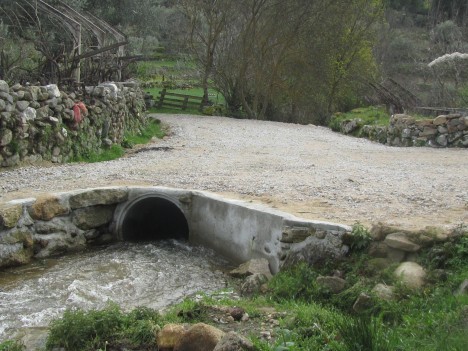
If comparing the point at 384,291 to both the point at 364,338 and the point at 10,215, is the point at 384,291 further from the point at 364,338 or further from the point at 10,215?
the point at 10,215

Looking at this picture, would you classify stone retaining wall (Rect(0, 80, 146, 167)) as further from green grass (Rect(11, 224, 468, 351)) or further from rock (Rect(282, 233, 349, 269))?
rock (Rect(282, 233, 349, 269))

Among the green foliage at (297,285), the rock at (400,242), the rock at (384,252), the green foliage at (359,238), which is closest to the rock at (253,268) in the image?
the green foliage at (297,285)

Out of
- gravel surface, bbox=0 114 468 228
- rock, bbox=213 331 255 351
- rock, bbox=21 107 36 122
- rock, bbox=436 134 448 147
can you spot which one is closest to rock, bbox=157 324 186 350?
rock, bbox=213 331 255 351

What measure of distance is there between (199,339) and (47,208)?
4.99 meters

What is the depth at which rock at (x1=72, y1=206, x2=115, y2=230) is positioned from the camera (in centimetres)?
984

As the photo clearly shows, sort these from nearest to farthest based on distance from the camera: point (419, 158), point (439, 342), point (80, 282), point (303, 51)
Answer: point (439, 342), point (80, 282), point (419, 158), point (303, 51)

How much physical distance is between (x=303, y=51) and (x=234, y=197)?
1909 centimetres

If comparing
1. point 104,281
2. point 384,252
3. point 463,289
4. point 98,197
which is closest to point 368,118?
point 98,197

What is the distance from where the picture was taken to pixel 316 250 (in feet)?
24.5

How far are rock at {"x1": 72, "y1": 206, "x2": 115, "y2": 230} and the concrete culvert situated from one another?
30cm

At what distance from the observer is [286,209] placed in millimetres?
8617

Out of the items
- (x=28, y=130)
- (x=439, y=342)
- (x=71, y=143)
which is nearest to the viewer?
(x=439, y=342)

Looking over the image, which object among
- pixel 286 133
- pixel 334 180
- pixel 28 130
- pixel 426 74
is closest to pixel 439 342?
pixel 334 180

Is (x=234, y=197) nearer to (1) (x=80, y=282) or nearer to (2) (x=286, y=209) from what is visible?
(2) (x=286, y=209)
